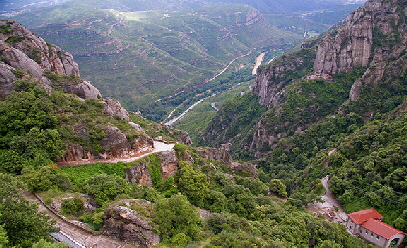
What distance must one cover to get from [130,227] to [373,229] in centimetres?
3947

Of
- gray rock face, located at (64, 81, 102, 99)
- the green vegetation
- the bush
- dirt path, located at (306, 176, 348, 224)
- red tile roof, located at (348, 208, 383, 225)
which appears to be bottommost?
dirt path, located at (306, 176, 348, 224)

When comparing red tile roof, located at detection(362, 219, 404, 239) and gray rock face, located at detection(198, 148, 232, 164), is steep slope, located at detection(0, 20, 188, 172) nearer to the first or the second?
gray rock face, located at detection(198, 148, 232, 164)

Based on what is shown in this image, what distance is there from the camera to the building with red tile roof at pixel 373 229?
44.9 meters

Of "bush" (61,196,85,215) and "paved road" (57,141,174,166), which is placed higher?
"bush" (61,196,85,215)

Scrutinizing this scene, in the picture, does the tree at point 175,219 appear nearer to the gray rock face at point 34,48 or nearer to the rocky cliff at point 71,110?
the rocky cliff at point 71,110

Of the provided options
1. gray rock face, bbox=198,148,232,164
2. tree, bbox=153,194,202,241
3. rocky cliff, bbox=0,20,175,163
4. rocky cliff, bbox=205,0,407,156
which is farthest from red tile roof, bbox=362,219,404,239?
rocky cliff, bbox=205,0,407,156

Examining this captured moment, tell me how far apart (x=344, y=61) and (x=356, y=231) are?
77044 mm

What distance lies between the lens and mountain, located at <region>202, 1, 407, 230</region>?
235 feet

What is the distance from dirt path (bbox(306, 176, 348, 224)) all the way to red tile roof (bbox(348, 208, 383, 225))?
186 inches

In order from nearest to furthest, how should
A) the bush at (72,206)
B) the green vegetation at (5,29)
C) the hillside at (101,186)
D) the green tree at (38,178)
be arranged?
1. the hillside at (101,186)
2. the bush at (72,206)
3. the green tree at (38,178)
4. the green vegetation at (5,29)

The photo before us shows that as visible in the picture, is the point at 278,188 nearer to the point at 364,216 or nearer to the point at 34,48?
the point at 364,216

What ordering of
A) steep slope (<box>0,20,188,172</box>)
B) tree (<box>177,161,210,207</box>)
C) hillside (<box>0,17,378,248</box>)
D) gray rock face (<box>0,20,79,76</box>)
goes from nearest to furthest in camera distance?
hillside (<box>0,17,378,248</box>) → steep slope (<box>0,20,188,172</box>) → tree (<box>177,161,210,207</box>) → gray rock face (<box>0,20,79,76</box>)

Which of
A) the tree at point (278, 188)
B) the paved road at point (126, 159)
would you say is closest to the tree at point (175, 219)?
the paved road at point (126, 159)

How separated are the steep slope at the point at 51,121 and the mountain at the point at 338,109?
3964 cm
